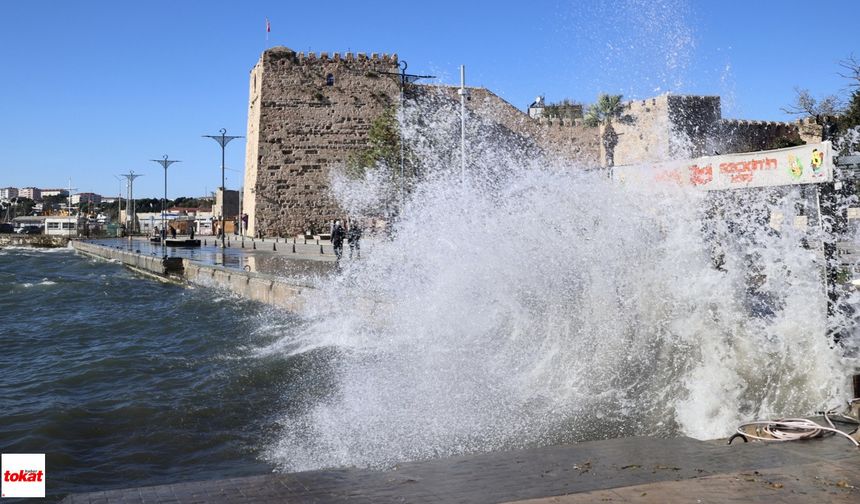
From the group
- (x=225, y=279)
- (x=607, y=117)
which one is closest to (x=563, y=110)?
(x=607, y=117)

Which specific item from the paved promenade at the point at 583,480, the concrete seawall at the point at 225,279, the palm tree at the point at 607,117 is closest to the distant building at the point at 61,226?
the concrete seawall at the point at 225,279

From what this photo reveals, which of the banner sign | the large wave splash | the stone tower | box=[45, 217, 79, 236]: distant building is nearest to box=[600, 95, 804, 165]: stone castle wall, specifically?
the stone tower

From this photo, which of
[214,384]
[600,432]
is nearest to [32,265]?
[214,384]

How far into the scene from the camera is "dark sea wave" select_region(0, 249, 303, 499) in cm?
546

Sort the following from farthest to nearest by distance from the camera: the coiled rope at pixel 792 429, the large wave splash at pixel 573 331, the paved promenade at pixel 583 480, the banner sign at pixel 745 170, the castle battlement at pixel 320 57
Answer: the castle battlement at pixel 320 57 < the banner sign at pixel 745 170 < the large wave splash at pixel 573 331 < the coiled rope at pixel 792 429 < the paved promenade at pixel 583 480

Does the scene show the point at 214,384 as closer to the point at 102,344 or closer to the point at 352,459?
the point at 352,459

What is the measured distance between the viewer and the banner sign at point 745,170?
241 inches

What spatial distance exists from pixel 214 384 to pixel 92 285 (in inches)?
628

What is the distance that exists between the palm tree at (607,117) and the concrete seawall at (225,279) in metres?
25.5

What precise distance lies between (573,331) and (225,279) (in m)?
12.4

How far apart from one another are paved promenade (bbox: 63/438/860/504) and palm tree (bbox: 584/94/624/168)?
1508 inches

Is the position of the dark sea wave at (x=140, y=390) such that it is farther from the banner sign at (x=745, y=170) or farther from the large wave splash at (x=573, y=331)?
the banner sign at (x=745, y=170)

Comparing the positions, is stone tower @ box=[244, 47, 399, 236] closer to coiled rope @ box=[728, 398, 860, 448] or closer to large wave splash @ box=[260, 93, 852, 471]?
large wave splash @ box=[260, 93, 852, 471]

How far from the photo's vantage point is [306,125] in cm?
3731
